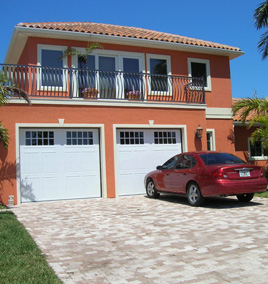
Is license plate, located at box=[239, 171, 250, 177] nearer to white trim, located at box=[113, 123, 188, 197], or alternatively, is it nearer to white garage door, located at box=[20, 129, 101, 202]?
white trim, located at box=[113, 123, 188, 197]

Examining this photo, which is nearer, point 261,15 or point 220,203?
point 220,203

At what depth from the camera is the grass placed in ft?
13.2

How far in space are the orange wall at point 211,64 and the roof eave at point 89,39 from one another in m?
0.22

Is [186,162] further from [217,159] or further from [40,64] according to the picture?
[40,64]

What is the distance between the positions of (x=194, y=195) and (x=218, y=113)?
745 cm

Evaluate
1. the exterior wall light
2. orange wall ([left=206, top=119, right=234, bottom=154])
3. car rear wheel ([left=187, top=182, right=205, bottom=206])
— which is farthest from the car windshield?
orange wall ([left=206, top=119, right=234, bottom=154])

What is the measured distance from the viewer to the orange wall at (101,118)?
1130 cm

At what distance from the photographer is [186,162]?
1029 cm

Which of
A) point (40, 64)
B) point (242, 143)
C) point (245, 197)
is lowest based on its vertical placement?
point (245, 197)

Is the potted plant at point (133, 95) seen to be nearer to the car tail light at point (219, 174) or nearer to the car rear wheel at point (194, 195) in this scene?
the car rear wheel at point (194, 195)

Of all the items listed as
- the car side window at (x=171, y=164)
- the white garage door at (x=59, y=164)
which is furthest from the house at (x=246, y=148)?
the white garage door at (x=59, y=164)

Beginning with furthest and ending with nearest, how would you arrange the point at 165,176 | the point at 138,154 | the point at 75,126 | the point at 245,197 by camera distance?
the point at 138,154 → the point at 75,126 → the point at 165,176 → the point at 245,197

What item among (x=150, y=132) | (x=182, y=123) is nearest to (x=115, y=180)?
(x=150, y=132)

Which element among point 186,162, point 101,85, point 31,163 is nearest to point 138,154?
point 101,85
